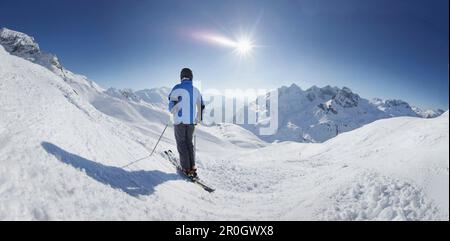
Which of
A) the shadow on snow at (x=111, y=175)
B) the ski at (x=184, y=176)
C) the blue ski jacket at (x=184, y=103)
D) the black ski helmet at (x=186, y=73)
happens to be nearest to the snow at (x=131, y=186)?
the shadow on snow at (x=111, y=175)

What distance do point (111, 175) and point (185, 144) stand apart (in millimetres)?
3777

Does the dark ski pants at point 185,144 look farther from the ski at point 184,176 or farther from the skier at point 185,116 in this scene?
the ski at point 184,176

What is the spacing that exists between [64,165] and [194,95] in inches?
220

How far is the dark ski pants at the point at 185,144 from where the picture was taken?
10.7 m

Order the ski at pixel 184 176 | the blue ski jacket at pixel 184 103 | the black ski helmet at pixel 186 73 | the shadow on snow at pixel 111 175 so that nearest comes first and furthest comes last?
the shadow on snow at pixel 111 175 < the ski at pixel 184 176 < the blue ski jacket at pixel 184 103 < the black ski helmet at pixel 186 73

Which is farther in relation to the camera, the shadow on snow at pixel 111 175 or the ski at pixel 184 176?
the ski at pixel 184 176

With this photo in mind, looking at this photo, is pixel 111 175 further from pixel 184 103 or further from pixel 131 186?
pixel 184 103

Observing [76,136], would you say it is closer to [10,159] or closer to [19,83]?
[10,159]

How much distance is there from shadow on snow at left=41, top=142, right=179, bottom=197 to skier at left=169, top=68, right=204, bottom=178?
2301 mm

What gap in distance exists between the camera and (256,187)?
11.6m
